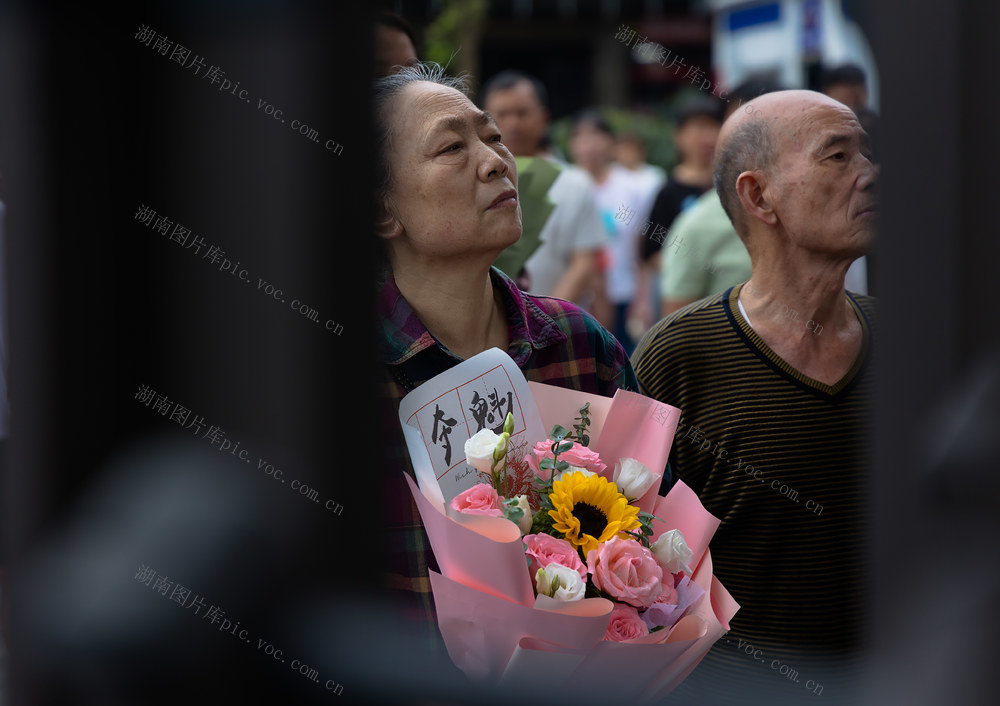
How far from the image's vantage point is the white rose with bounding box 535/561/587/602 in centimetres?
126

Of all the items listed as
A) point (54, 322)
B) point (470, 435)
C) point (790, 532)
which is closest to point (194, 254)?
point (54, 322)

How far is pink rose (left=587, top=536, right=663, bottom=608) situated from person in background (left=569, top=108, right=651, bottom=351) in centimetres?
508

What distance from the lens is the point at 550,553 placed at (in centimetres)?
134

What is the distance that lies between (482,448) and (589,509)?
16cm

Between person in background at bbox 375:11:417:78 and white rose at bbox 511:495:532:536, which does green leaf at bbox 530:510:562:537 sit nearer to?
white rose at bbox 511:495:532:536

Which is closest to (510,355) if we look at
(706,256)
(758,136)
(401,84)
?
(401,84)

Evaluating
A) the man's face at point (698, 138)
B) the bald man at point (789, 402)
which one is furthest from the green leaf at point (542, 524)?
the man's face at point (698, 138)

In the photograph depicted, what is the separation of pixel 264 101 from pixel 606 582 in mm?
946

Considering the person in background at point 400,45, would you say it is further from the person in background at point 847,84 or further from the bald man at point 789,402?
the person in background at point 847,84

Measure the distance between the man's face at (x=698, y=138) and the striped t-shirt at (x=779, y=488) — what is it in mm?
3612

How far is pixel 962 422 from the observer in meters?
0.47

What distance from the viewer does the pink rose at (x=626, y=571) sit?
131cm

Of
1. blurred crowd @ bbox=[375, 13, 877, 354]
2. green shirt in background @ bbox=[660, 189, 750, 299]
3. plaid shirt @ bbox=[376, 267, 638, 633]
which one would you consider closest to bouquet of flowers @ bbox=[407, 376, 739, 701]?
plaid shirt @ bbox=[376, 267, 638, 633]

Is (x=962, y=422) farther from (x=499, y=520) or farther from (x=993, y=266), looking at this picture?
(x=499, y=520)
